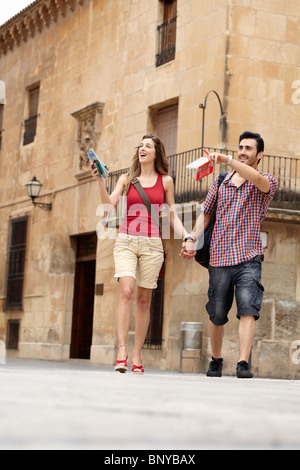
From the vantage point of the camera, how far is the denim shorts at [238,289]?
6.61m

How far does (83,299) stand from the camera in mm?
20406

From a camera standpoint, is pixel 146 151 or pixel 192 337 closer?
pixel 146 151

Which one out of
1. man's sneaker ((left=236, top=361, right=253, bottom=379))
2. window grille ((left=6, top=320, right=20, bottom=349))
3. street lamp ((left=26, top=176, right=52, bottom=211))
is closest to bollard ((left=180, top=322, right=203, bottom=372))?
street lamp ((left=26, top=176, right=52, bottom=211))

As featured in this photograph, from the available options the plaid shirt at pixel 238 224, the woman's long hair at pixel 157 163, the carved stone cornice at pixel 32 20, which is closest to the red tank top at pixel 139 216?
the woman's long hair at pixel 157 163

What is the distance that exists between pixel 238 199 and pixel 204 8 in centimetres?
1114

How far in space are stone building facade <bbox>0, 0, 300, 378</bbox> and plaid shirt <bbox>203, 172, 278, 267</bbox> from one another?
8.22 metres

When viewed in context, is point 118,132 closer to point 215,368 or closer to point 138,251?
point 138,251

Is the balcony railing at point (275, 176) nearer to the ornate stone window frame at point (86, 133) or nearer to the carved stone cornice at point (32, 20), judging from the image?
the ornate stone window frame at point (86, 133)

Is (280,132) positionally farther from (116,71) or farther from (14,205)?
(14,205)

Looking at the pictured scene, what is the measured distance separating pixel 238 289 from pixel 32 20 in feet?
60.4

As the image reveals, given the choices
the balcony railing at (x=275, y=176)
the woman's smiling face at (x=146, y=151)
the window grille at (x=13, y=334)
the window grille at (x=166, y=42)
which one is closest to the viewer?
the woman's smiling face at (x=146, y=151)

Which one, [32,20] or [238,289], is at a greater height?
[32,20]

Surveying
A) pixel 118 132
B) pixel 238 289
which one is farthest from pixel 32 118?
pixel 238 289

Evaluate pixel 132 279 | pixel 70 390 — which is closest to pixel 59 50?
pixel 132 279
